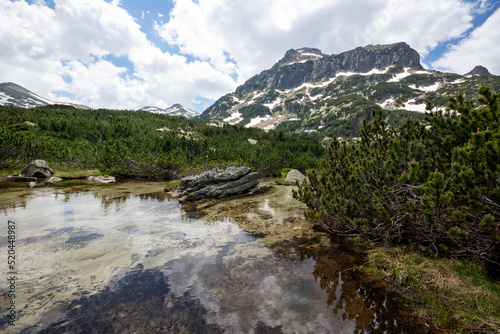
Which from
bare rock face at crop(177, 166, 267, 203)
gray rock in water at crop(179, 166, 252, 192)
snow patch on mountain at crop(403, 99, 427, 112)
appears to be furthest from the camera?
snow patch on mountain at crop(403, 99, 427, 112)

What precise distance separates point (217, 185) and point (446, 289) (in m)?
15.5

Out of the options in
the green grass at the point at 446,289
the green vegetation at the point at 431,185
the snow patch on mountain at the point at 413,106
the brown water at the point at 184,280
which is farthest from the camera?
the snow patch on mountain at the point at 413,106

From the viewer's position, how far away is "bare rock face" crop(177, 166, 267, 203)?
17.3m

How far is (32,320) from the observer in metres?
4.32

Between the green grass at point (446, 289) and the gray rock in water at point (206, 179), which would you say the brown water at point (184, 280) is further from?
the gray rock in water at point (206, 179)

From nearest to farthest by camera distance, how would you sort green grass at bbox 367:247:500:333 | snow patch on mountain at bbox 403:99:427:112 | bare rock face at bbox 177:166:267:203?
1. green grass at bbox 367:247:500:333
2. bare rock face at bbox 177:166:267:203
3. snow patch on mountain at bbox 403:99:427:112

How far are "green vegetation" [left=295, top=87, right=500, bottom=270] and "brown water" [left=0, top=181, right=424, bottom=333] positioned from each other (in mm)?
1858

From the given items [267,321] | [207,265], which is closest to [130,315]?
[207,265]

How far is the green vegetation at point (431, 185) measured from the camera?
15.5 ft

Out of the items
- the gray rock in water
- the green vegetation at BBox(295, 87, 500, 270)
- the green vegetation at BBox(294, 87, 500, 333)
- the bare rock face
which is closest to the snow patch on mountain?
the bare rock face

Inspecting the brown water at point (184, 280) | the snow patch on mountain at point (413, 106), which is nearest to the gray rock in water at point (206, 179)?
the brown water at point (184, 280)

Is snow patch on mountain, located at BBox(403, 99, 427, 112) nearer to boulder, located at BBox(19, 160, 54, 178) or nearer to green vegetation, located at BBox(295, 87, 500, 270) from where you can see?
green vegetation, located at BBox(295, 87, 500, 270)

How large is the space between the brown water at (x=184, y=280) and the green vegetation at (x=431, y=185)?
73.2 inches

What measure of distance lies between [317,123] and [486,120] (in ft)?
675
